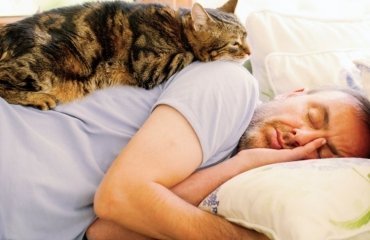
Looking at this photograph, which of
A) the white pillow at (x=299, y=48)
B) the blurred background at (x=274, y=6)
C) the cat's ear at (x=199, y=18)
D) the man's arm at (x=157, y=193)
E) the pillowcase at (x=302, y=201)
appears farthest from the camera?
the blurred background at (x=274, y=6)

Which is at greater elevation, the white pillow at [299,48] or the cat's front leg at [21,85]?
the cat's front leg at [21,85]

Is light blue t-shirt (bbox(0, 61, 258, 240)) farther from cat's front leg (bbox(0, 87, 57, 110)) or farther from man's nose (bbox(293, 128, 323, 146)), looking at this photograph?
man's nose (bbox(293, 128, 323, 146))

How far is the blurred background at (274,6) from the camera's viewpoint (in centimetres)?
175

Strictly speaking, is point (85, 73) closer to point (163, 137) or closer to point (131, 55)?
point (131, 55)

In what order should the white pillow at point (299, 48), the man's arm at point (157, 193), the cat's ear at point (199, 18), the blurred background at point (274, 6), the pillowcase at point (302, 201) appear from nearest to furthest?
the pillowcase at point (302, 201) → the man's arm at point (157, 193) → the cat's ear at point (199, 18) → the white pillow at point (299, 48) → the blurred background at point (274, 6)

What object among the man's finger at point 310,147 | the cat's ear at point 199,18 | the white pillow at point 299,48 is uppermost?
the cat's ear at point 199,18

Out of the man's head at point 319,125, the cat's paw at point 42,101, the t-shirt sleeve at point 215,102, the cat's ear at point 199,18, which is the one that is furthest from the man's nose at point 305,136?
the cat's paw at point 42,101

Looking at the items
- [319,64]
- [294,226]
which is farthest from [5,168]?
[319,64]

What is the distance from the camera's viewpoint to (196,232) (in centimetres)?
79

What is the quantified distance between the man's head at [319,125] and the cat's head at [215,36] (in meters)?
0.28

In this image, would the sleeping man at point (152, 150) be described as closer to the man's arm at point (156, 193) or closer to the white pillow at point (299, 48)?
the man's arm at point (156, 193)

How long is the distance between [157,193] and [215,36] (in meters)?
0.68

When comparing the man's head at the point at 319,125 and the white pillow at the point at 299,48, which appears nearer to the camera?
the man's head at the point at 319,125

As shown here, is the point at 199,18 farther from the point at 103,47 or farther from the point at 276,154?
the point at 276,154
